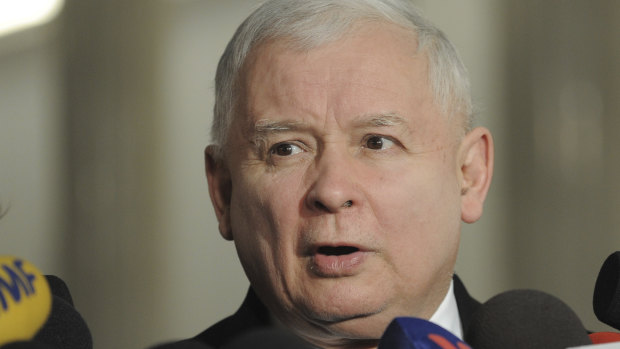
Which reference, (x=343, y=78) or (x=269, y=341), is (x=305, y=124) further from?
(x=269, y=341)

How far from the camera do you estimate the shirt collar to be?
1.49m

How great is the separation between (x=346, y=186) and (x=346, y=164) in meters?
0.04

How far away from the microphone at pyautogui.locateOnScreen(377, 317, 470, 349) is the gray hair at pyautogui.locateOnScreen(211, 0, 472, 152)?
26.2 inches

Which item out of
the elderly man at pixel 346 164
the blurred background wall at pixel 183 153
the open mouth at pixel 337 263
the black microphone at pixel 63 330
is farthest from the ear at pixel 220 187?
the blurred background wall at pixel 183 153

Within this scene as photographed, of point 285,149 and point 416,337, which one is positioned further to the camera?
point 285,149

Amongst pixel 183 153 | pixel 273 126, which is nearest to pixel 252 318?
pixel 273 126

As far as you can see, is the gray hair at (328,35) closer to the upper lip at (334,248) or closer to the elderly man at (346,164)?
the elderly man at (346,164)

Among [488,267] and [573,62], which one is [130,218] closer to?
[488,267]

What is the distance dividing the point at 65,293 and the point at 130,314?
9.32 ft

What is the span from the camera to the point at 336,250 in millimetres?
1362

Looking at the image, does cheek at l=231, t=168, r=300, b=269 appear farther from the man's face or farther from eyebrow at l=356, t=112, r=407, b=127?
eyebrow at l=356, t=112, r=407, b=127

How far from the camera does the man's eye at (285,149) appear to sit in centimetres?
141

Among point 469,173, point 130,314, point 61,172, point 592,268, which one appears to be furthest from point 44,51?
point 469,173

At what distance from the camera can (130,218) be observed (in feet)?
13.1
